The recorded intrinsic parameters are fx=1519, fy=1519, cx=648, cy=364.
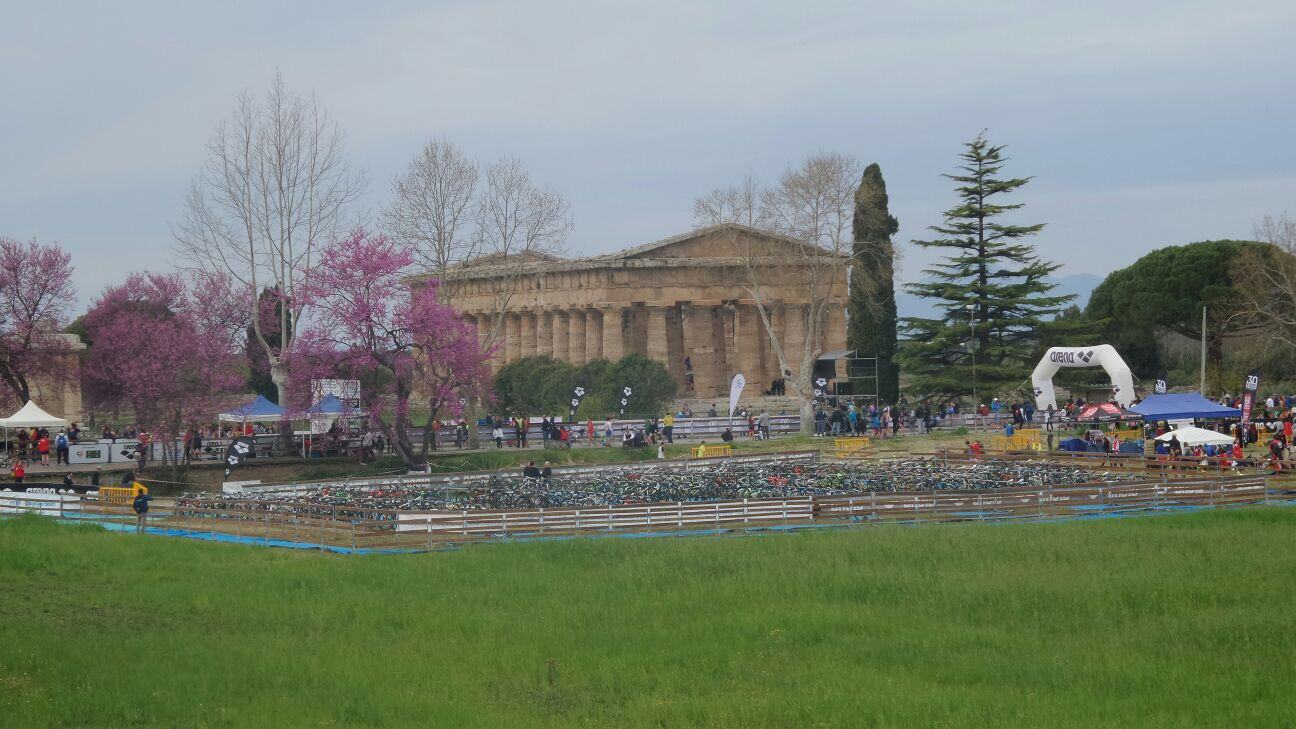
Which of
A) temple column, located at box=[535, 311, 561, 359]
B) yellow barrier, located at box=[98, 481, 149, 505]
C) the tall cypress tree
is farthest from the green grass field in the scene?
temple column, located at box=[535, 311, 561, 359]

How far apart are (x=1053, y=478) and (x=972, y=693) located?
965 inches

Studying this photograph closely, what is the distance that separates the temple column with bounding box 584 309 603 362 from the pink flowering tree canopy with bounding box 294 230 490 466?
1097 inches

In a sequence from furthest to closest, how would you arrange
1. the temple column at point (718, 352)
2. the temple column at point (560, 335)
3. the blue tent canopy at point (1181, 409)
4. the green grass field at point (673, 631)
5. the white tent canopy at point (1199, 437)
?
the temple column at point (560, 335) → the temple column at point (718, 352) → the blue tent canopy at point (1181, 409) → the white tent canopy at point (1199, 437) → the green grass field at point (673, 631)

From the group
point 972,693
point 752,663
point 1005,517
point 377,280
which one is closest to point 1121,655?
point 972,693

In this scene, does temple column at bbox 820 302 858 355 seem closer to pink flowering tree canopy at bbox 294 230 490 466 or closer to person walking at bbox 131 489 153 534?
pink flowering tree canopy at bbox 294 230 490 466

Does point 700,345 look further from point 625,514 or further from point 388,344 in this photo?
point 625,514

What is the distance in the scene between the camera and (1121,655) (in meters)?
20.2

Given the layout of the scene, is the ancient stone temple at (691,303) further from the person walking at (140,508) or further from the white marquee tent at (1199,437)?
the person walking at (140,508)

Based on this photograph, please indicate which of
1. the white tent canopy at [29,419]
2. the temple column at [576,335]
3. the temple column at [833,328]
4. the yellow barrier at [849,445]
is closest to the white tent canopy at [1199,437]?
the yellow barrier at [849,445]

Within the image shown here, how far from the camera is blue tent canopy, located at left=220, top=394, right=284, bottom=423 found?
173 ft

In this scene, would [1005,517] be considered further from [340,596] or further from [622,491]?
[340,596]

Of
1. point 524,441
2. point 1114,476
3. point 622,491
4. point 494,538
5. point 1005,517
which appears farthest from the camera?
point 524,441

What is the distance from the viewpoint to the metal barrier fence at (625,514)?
106ft

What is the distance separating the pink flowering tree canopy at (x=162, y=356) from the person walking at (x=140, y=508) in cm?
1232
